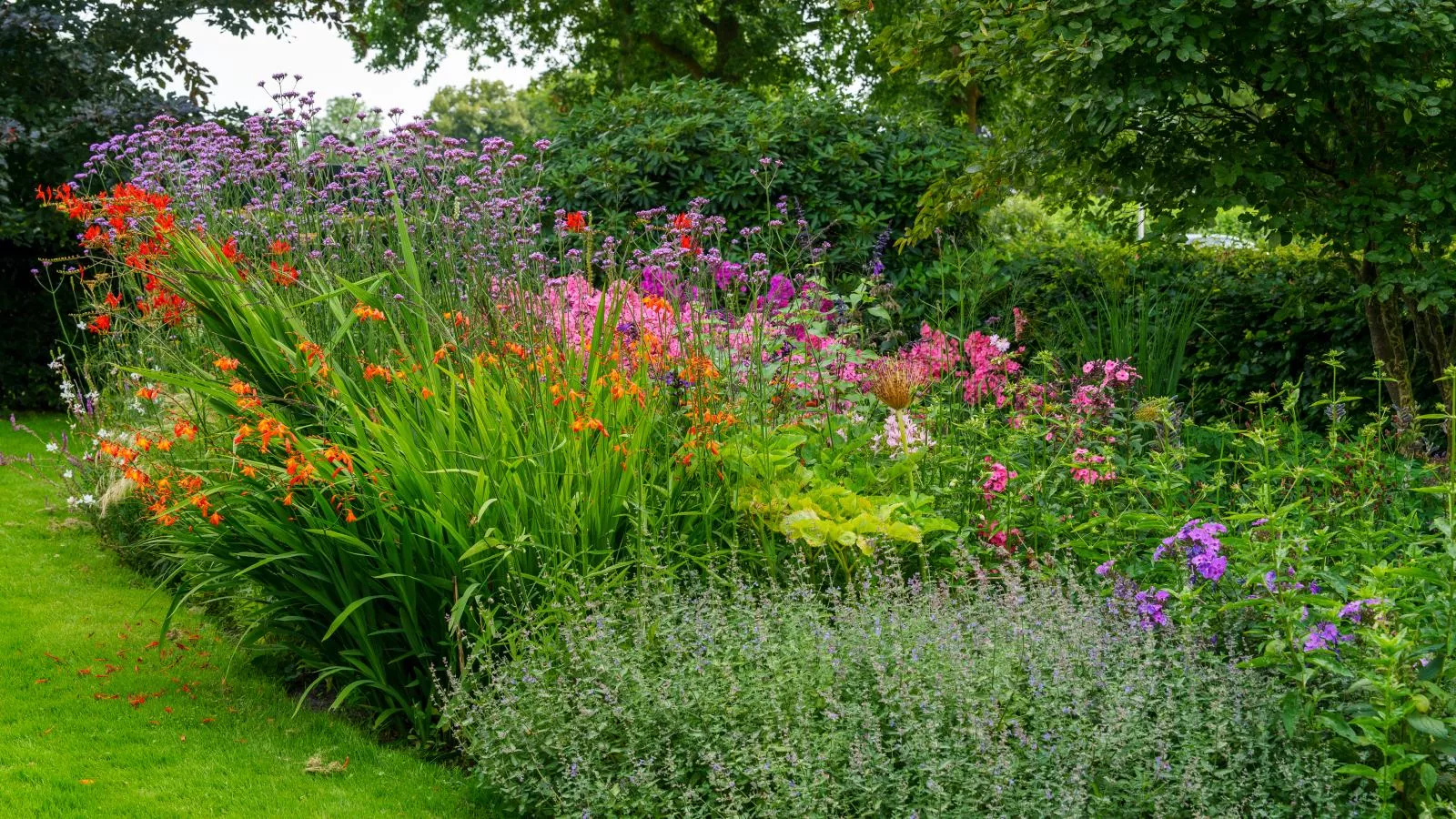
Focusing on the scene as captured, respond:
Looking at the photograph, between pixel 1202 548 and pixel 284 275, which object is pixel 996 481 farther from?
pixel 284 275

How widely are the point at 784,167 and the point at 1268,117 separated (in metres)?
3.32

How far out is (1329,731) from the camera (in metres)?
2.80

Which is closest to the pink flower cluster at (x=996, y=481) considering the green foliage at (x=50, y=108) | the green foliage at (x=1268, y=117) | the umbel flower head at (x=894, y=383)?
the umbel flower head at (x=894, y=383)

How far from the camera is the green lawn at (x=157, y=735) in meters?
3.34

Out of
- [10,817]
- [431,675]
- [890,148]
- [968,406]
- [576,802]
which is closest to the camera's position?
[576,802]

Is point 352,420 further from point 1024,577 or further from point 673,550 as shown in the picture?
point 1024,577

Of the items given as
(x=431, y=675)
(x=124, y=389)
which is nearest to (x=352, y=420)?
(x=431, y=675)

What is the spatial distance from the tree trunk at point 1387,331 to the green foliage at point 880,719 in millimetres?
3373

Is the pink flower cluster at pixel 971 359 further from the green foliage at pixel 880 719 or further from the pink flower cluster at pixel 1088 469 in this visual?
the green foliage at pixel 880 719

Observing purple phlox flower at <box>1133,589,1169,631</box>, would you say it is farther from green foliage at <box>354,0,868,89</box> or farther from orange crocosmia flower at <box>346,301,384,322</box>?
green foliage at <box>354,0,868,89</box>

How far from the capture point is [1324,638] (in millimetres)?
2785

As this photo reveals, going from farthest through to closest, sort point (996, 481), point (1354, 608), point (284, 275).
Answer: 1. point (996, 481)
2. point (284, 275)
3. point (1354, 608)

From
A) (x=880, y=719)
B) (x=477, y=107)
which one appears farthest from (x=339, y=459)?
(x=477, y=107)

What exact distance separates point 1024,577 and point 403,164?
3439 millimetres
